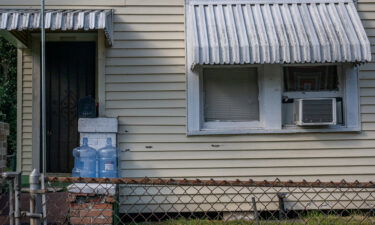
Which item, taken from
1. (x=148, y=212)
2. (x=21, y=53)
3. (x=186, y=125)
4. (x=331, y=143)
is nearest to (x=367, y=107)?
(x=331, y=143)

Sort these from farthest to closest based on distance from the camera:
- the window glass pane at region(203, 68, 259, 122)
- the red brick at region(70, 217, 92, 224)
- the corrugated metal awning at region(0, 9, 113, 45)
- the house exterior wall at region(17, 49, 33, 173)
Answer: the house exterior wall at region(17, 49, 33, 173) → the window glass pane at region(203, 68, 259, 122) → the corrugated metal awning at region(0, 9, 113, 45) → the red brick at region(70, 217, 92, 224)

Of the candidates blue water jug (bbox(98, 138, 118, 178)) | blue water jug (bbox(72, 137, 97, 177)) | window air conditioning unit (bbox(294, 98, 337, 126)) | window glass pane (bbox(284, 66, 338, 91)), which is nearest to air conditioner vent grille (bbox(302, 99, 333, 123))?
window air conditioning unit (bbox(294, 98, 337, 126))

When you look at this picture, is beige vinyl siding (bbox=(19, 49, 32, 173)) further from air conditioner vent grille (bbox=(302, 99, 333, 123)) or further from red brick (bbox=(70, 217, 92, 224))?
air conditioner vent grille (bbox=(302, 99, 333, 123))

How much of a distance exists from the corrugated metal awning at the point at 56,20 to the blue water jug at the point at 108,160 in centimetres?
140

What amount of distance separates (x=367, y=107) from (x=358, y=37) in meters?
0.97

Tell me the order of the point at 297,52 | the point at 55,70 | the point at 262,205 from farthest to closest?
1. the point at 55,70
2. the point at 262,205
3. the point at 297,52

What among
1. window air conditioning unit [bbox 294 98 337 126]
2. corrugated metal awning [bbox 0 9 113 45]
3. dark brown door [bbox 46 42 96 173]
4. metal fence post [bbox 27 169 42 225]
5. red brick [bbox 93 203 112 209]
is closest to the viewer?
metal fence post [bbox 27 169 42 225]

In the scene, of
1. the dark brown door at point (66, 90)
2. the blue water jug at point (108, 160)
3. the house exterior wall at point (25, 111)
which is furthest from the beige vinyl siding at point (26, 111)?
the blue water jug at point (108, 160)

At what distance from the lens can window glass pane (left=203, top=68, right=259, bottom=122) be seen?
586 centimetres

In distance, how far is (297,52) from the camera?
17.5ft

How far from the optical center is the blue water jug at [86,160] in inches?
217

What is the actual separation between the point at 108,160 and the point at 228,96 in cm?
174

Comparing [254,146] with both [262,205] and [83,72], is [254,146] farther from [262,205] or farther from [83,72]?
[83,72]

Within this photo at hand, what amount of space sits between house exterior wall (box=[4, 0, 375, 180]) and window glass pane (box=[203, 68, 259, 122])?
0.29 meters
